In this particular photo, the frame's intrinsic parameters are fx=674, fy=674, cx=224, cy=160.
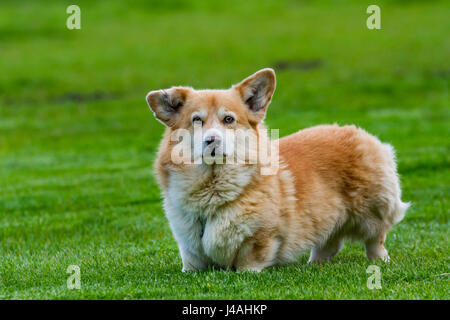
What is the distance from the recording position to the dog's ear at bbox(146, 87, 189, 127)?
6.71 metres

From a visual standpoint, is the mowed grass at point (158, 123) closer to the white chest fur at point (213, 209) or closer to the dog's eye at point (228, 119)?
the white chest fur at point (213, 209)

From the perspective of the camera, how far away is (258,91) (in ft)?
22.3

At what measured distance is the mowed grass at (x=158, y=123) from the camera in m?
6.58

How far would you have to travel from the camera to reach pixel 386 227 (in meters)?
7.60

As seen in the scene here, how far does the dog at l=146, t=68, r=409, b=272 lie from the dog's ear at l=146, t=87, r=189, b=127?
1cm

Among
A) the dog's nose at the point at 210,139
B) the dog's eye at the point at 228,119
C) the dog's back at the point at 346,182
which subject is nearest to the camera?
the dog's nose at the point at 210,139

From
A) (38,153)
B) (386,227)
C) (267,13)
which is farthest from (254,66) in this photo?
(386,227)

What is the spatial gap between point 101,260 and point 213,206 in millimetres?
1903

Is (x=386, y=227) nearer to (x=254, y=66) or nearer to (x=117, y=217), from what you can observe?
(x=117, y=217)

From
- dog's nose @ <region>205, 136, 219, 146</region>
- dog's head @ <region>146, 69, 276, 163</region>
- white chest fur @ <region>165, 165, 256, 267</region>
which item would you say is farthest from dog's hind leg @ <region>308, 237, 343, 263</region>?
dog's nose @ <region>205, 136, 219, 146</region>

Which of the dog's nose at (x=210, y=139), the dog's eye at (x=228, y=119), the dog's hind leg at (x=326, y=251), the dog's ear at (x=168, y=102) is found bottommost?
the dog's hind leg at (x=326, y=251)

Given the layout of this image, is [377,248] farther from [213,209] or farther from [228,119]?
[228,119]

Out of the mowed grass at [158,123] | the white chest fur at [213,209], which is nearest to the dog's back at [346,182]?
the mowed grass at [158,123]

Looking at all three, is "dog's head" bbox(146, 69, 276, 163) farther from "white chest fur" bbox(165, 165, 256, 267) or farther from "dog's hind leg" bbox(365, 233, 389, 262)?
"dog's hind leg" bbox(365, 233, 389, 262)
